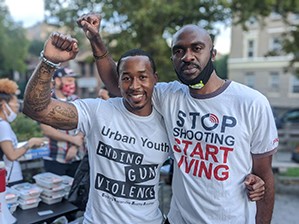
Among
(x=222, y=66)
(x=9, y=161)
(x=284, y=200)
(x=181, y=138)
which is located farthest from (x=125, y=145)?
(x=222, y=66)

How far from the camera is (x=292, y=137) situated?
39.3 ft

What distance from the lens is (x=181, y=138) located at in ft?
5.71

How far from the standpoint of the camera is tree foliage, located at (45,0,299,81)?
8.17 meters

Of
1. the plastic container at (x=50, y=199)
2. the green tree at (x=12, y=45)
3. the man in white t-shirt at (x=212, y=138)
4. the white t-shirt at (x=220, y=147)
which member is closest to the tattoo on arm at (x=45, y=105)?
the man in white t-shirt at (x=212, y=138)

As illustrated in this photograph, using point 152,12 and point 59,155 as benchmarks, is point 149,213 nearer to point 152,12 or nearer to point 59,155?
point 59,155

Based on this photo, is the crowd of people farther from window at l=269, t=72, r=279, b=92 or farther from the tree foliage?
window at l=269, t=72, r=279, b=92

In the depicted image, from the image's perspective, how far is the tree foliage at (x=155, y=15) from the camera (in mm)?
8172

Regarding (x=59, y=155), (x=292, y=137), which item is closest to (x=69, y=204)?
(x=59, y=155)

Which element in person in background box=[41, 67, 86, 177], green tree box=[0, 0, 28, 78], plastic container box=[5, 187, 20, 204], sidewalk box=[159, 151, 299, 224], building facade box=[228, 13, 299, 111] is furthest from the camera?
green tree box=[0, 0, 28, 78]

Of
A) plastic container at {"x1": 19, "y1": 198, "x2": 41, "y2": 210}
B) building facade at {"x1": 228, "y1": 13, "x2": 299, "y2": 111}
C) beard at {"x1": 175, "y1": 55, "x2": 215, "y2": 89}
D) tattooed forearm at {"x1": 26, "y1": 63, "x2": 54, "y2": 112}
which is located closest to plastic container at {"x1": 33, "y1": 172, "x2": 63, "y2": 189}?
plastic container at {"x1": 19, "y1": 198, "x2": 41, "y2": 210}

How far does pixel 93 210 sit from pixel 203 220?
0.66 meters

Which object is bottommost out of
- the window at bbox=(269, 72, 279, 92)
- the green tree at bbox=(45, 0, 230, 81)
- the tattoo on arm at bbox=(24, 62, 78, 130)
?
the window at bbox=(269, 72, 279, 92)

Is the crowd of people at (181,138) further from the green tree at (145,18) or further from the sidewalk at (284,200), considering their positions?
the green tree at (145,18)

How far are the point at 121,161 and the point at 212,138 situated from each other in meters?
0.55
